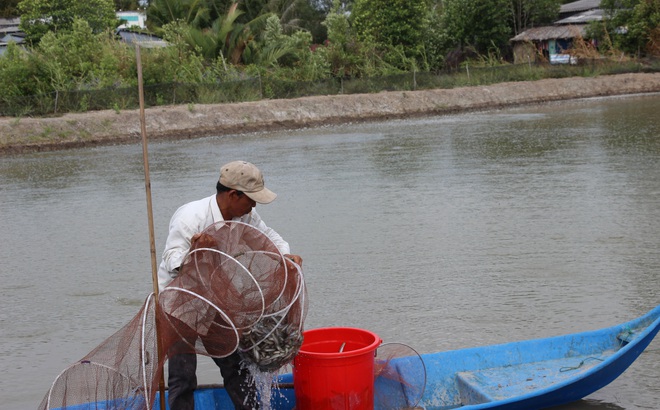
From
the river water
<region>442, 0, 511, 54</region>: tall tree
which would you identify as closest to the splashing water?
the river water

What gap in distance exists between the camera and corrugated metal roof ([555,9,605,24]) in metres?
44.2

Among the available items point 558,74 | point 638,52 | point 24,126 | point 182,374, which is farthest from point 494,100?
point 182,374

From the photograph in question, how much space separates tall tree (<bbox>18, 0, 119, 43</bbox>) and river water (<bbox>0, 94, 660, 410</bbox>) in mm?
18998

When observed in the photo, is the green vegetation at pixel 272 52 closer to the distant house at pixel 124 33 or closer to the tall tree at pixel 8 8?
the distant house at pixel 124 33

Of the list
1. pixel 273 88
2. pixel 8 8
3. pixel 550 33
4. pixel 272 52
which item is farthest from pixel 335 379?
pixel 8 8

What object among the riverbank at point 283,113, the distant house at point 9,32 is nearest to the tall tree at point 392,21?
the riverbank at point 283,113

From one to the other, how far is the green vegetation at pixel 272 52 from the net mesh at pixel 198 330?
79.5ft

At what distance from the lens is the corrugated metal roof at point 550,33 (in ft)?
141

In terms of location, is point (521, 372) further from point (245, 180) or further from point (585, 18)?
point (585, 18)

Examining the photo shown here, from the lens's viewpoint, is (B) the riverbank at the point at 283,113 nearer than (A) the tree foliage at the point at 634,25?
Yes

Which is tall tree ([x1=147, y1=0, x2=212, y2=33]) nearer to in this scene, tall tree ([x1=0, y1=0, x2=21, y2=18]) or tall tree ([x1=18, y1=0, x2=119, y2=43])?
tall tree ([x1=18, y1=0, x2=119, y2=43])

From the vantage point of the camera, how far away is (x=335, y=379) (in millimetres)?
4422

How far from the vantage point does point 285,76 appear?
113 feet

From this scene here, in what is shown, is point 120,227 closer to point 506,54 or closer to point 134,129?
point 134,129
